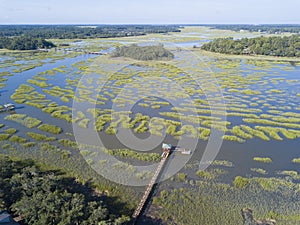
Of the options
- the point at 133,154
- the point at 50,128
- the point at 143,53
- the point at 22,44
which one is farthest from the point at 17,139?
the point at 22,44

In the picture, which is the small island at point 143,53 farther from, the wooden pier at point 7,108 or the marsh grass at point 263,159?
the marsh grass at point 263,159

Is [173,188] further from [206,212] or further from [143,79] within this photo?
[143,79]

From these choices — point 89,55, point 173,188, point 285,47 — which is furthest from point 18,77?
point 285,47

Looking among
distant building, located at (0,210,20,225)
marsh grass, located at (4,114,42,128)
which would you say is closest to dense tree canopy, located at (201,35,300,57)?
marsh grass, located at (4,114,42,128)

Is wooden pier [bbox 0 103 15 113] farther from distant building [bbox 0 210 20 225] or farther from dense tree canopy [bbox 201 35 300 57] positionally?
dense tree canopy [bbox 201 35 300 57]

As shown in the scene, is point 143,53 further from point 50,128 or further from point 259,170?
point 259,170
